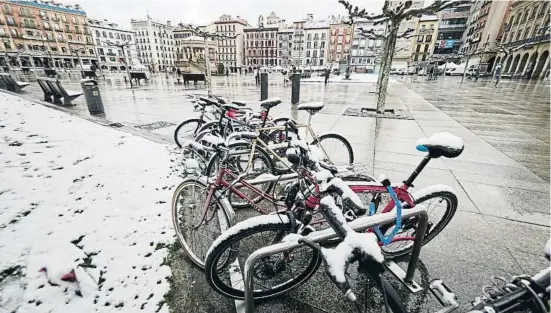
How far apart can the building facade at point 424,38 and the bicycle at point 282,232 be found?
82.9 metres

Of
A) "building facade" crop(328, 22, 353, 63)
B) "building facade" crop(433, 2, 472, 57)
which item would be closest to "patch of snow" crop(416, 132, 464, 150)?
"building facade" crop(328, 22, 353, 63)

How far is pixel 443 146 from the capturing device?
72.2 inches

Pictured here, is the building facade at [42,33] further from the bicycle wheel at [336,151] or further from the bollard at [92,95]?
the bicycle wheel at [336,151]

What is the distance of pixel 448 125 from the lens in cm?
744

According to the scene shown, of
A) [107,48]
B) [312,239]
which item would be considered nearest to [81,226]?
[312,239]

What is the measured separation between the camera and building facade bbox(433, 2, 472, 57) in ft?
227

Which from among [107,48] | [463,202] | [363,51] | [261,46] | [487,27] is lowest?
[463,202]

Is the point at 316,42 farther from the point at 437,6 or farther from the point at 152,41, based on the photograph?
the point at 437,6

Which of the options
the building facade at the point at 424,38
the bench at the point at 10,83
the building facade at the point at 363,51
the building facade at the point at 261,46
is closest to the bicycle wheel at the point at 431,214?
the bench at the point at 10,83

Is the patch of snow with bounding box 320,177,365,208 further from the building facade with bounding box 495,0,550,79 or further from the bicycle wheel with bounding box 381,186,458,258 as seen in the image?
the building facade with bounding box 495,0,550,79

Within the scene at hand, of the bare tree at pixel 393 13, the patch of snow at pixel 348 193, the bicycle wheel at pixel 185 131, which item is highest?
the bare tree at pixel 393 13

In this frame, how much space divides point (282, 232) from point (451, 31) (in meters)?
93.7

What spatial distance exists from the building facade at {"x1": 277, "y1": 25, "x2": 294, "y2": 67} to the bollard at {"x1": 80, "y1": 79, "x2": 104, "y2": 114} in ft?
290

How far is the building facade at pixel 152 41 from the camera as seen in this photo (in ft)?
310
